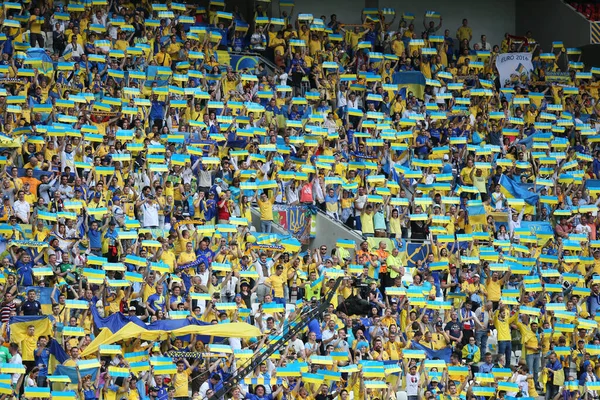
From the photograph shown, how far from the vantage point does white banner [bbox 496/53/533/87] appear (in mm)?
35031

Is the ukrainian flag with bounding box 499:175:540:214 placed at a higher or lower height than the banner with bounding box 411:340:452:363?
higher

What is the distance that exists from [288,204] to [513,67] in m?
9.63

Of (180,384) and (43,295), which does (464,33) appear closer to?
(43,295)

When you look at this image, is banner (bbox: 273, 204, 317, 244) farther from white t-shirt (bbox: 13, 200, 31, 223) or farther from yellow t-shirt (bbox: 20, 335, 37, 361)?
yellow t-shirt (bbox: 20, 335, 37, 361)

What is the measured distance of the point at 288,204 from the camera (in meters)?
28.3

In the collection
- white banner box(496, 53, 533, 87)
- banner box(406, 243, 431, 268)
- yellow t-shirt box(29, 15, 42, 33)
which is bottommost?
banner box(406, 243, 431, 268)

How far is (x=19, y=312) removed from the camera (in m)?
23.1

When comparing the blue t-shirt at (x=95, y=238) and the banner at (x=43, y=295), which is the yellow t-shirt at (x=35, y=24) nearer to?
the blue t-shirt at (x=95, y=238)

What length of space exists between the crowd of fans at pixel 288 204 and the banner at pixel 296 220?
0.84ft

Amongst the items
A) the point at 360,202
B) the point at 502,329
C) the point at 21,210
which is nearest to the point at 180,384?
the point at 21,210

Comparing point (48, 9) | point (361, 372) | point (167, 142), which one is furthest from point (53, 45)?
point (361, 372)

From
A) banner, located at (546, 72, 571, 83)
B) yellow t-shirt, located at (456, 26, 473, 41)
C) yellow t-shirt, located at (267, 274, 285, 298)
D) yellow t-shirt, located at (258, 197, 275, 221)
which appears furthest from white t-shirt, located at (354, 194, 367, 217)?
yellow t-shirt, located at (456, 26, 473, 41)

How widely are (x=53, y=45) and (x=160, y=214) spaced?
6.01m

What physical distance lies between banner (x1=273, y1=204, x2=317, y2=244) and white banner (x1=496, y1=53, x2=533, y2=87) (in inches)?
353
